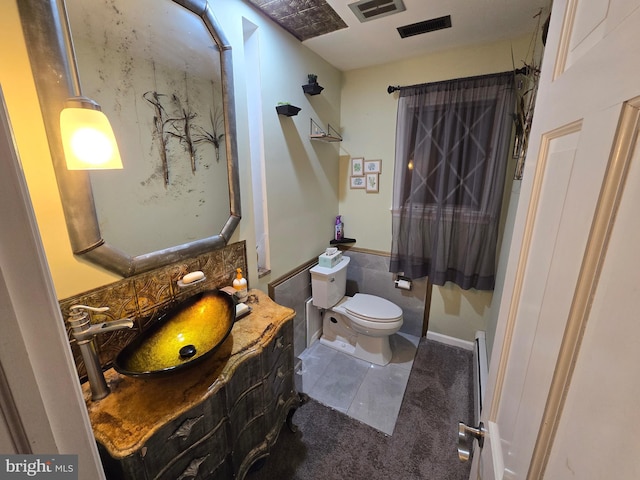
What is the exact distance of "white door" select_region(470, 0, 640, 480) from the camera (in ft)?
0.94

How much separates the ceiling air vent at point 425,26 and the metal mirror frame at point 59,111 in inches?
47.7

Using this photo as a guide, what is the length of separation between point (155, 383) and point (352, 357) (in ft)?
5.62

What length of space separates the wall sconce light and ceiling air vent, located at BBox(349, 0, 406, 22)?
1.41 meters

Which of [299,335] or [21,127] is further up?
[21,127]

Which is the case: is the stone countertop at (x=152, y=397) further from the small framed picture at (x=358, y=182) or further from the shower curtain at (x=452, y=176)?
the small framed picture at (x=358, y=182)

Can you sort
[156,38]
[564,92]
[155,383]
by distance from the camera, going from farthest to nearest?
1. [156,38]
2. [155,383]
3. [564,92]

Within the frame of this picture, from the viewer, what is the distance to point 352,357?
2.33 m

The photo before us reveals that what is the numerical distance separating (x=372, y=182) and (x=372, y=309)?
1.16 m

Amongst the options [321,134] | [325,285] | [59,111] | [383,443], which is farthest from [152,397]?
[321,134]

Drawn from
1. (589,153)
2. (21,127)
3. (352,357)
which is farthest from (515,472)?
(352,357)

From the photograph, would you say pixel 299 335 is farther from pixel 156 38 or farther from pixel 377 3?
pixel 377 3

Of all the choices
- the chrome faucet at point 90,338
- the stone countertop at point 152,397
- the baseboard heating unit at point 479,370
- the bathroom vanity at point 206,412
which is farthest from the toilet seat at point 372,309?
the chrome faucet at point 90,338

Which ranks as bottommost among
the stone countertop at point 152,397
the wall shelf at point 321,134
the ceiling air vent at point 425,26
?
the stone countertop at point 152,397

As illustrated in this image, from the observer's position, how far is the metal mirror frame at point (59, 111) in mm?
806
